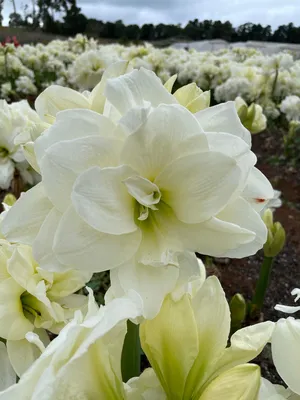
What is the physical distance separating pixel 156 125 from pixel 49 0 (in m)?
13.8

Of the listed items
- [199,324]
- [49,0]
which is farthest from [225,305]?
[49,0]

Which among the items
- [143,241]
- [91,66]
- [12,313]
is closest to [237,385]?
[143,241]

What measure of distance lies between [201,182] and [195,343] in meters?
0.12

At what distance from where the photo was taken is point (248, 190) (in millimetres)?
421

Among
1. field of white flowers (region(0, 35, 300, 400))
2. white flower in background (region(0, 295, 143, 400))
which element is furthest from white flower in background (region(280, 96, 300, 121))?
white flower in background (region(0, 295, 143, 400))

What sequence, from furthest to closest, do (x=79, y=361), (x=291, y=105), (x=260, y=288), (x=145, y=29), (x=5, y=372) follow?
(x=145, y=29) < (x=291, y=105) < (x=260, y=288) < (x=5, y=372) < (x=79, y=361)

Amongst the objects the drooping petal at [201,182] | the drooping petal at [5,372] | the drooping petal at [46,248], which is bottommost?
the drooping petal at [5,372]

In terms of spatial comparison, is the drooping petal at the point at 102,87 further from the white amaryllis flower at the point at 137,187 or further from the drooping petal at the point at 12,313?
the drooping petal at the point at 12,313

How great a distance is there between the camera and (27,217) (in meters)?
0.40

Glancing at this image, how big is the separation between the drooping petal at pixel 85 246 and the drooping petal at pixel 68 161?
0.02 meters

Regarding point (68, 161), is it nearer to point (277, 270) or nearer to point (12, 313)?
point (12, 313)

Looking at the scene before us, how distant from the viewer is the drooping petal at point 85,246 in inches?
14.6

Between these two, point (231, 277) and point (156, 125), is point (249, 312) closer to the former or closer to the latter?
point (231, 277)

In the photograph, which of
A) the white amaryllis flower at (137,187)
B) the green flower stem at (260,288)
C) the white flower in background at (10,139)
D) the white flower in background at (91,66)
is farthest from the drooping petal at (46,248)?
the white flower in background at (91,66)
